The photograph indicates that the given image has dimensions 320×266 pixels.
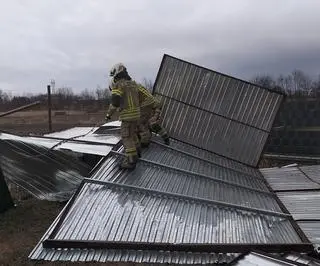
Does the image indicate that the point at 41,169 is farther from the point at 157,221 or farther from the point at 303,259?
the point at 303,259

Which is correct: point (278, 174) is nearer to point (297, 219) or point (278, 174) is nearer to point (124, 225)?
point (297, 219)

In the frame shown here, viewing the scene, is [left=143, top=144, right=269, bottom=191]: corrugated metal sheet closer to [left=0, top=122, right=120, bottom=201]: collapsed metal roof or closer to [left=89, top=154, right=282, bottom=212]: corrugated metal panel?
[left=89, top=154, right=282, bottom=212]: corrugated metal panel

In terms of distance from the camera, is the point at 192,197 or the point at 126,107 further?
the point at 126,107

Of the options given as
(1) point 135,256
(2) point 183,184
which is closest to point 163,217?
(1) point 135,256

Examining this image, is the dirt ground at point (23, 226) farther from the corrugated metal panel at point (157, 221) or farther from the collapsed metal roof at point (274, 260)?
the collapsed metal roof at point (274, 260)

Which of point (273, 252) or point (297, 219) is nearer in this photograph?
point (273, 252)

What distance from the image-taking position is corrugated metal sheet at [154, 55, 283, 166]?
1018 centimetres

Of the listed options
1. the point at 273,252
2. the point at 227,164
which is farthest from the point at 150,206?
the point at 227,164

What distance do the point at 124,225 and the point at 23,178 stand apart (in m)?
3.84

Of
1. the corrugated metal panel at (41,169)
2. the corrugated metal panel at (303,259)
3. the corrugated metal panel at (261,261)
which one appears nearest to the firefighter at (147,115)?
the corrugated metal panel at (41,169)

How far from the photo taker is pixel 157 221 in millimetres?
6113

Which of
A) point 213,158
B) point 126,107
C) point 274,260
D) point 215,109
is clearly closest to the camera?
point 274,260

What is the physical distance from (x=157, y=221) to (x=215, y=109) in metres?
4.88

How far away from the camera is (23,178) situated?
30.1 ft
